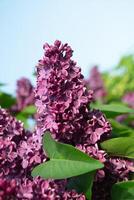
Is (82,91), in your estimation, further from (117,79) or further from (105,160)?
(117,79)

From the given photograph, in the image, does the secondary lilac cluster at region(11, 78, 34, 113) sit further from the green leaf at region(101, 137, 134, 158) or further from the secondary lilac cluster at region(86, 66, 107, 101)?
the green leaf at region(101, 137, 134, 158)

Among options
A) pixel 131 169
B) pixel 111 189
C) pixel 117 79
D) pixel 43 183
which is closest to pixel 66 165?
pixel 43 183

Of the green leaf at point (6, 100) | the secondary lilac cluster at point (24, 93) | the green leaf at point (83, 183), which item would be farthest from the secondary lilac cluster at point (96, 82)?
the green leaf at point (83, 183)

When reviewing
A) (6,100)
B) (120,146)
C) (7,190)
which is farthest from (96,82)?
(7,190)

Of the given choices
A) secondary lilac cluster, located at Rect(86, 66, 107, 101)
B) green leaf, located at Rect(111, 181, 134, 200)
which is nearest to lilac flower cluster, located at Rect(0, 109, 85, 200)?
green leaf, located at Rect(111, 181, 134, 200)

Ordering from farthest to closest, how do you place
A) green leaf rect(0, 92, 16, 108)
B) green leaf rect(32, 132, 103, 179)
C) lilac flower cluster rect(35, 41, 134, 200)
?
green leaf rect(0, 92, 16, 108), lilac flower cluster rect(35, 41, 134, 200), green leaf rect(32, 132, 103, 179)

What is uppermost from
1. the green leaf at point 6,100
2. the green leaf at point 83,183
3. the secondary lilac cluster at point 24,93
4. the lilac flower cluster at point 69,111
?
the secondary lilac cluster at point 24,93

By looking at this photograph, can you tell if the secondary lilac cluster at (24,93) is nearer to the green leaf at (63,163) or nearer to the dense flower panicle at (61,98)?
the dense flower panicle at (61,98)
